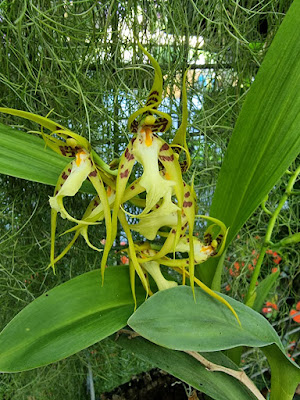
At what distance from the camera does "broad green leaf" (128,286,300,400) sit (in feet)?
1.44

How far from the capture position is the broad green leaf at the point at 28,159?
0.49m

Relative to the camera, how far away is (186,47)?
0.67 metres

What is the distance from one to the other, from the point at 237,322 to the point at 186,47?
0.47 metres

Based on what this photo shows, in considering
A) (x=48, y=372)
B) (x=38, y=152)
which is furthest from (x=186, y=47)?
(x=48, y=372)

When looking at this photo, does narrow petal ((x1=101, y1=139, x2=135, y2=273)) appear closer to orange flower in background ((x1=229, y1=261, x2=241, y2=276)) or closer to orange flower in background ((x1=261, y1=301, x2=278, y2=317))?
orange flower in background ((x1=229, y1=261, x2=241, y2=276))

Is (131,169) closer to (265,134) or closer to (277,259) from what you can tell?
(265,134)

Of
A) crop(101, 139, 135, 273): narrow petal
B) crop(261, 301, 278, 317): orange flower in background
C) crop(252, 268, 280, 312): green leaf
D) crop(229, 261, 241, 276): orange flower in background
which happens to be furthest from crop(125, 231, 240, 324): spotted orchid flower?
crop(261, 301, 278, 317): orange flower in background

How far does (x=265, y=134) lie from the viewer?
50 cm

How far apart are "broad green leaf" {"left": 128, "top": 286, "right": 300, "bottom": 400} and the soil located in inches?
15.2

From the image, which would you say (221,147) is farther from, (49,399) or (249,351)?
(49,399)

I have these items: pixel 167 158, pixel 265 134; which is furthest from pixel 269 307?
pixel 167 158

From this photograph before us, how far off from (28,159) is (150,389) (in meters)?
0.59

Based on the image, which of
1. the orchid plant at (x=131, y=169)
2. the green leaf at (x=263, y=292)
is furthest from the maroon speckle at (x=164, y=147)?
the green leaf at (x=263, y=292)

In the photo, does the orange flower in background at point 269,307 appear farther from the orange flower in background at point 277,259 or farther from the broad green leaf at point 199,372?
the broad green leaf at point 199,372
